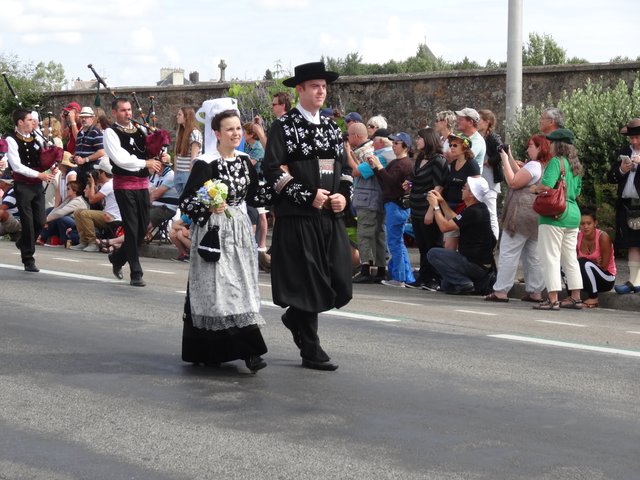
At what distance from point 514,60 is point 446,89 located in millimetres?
3448

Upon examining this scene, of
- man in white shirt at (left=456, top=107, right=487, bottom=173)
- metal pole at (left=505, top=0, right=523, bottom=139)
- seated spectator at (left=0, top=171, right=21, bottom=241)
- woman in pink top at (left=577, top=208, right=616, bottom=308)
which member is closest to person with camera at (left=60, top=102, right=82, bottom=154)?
seated spectator at (left=0, top=171, right=21, bottom=241)

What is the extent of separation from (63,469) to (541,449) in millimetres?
2538

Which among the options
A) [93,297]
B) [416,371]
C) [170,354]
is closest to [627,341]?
[416,371]

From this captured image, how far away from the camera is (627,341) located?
1131 centimetres

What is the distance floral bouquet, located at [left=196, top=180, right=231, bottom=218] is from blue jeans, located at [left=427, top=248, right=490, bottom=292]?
6.40 metres

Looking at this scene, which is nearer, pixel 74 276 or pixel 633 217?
pixel 633 217

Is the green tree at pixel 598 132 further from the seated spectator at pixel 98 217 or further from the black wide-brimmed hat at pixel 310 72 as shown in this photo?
the black wide-brimmed hat at pixel 310 72

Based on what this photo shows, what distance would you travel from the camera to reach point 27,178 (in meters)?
15.8

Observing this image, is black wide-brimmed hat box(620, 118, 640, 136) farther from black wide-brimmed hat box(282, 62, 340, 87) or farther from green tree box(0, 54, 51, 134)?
green tree box(0, 54, 51, 134)

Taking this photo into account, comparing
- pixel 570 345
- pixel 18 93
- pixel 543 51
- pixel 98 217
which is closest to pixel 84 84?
pixel 543 51

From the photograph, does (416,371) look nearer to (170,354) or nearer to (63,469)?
(170,354)

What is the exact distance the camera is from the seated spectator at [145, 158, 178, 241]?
20031 millimetres

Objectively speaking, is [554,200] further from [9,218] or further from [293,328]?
[9,218]

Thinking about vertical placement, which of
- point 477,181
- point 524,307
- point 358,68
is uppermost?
point 358,68
